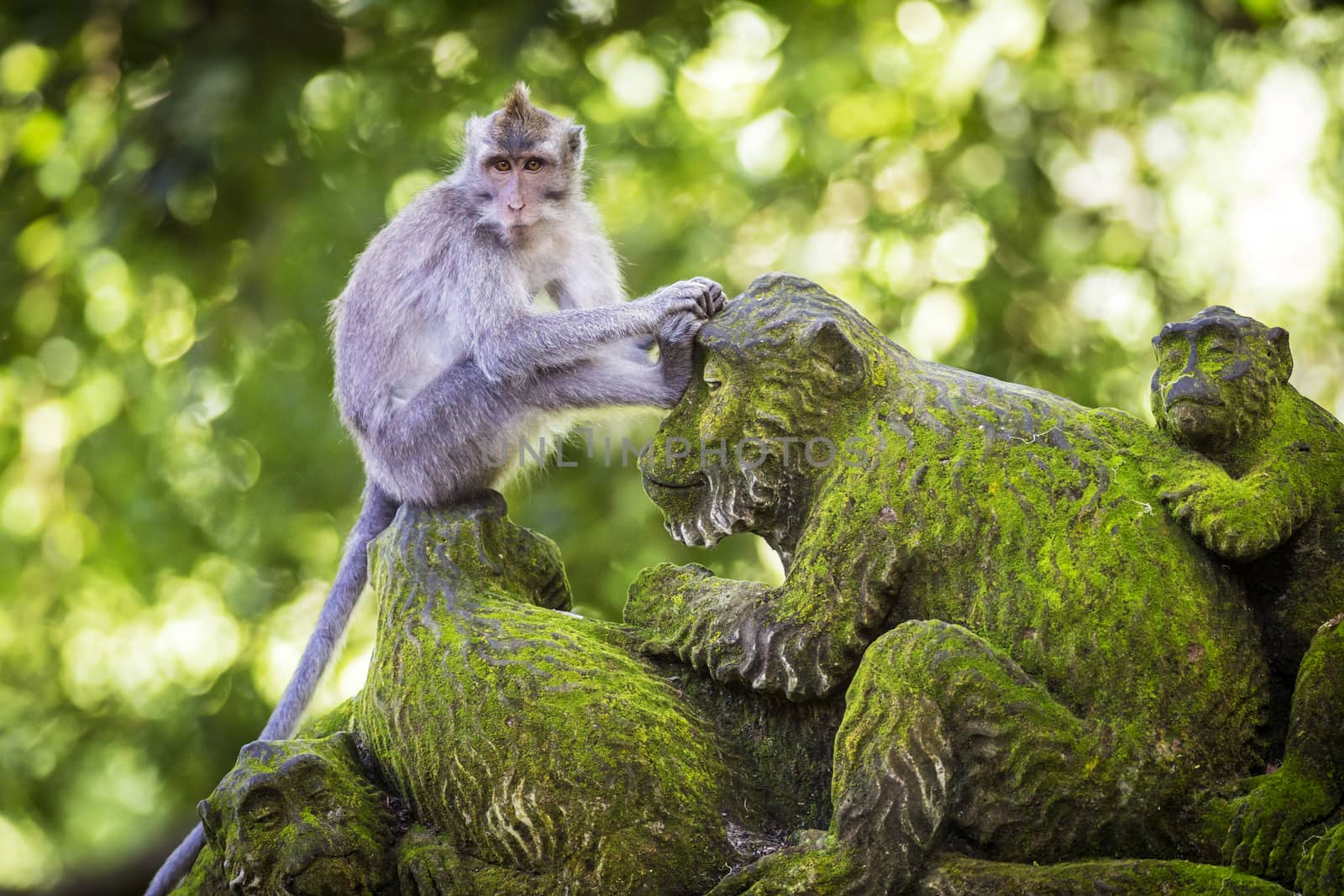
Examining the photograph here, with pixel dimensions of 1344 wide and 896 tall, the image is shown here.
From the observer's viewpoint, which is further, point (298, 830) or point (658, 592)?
point (658, 592)

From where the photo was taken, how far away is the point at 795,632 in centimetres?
296

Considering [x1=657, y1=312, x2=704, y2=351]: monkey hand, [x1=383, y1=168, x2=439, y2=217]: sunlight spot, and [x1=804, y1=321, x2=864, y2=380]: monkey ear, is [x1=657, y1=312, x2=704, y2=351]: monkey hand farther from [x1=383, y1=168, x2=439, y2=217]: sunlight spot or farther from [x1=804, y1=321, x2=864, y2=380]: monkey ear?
[x1=383, y1=168, x2=439, y2=217]: sunlight spot

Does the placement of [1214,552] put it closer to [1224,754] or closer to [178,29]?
[1224,754]

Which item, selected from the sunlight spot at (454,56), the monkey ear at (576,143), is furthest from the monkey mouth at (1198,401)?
the sunlight spot at (454,56)

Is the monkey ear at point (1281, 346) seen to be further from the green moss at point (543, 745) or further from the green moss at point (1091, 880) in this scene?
the green moss at point (543, 745)

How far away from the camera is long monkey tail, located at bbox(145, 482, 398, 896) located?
4312mm

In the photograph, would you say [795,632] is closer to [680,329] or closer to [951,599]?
[951,599]

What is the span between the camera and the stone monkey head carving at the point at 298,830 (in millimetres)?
3064

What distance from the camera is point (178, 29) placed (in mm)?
6668

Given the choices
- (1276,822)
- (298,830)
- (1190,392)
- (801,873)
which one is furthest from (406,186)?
(1276,822)

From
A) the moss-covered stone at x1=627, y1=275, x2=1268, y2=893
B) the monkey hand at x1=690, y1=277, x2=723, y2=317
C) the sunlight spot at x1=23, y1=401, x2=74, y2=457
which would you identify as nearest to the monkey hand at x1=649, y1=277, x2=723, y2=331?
the monkey hand at x1=690, y1=277, x2=723, y2=317

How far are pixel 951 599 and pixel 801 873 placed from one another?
0.69m

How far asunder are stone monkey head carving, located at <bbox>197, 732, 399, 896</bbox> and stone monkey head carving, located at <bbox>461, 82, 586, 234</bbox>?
7.79 ft

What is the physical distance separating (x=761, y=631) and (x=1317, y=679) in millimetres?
1162
